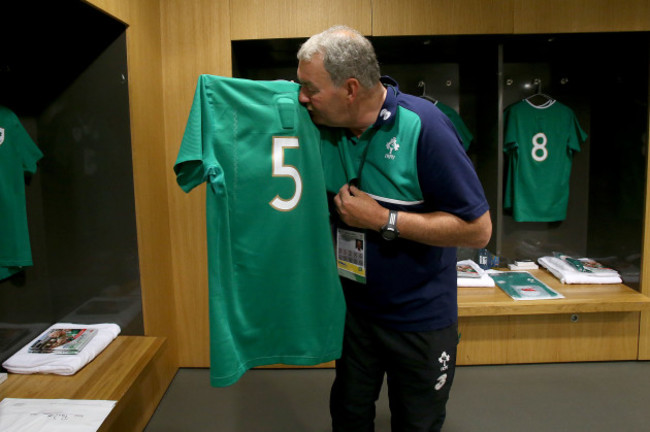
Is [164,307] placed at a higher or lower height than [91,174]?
lower

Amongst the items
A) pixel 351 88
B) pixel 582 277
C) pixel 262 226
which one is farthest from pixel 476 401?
pixel 351 88

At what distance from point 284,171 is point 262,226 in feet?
0.58

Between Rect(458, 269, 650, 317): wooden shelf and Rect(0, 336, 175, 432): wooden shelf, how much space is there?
1.57m

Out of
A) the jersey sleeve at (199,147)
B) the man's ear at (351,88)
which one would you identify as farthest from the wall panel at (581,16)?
the jersey sleeve at (199,147)

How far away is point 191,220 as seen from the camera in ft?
7.87

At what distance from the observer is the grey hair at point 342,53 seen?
112 cm

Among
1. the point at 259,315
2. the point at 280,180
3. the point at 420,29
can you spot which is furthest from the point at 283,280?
the point at 420,29

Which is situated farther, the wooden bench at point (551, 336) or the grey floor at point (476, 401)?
the wooden bench at point (551, 336)

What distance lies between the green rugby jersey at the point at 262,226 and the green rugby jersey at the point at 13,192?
921 millimetres

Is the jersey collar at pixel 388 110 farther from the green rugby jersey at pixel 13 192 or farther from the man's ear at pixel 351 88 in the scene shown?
the green rugby jersey at pixel 13 192

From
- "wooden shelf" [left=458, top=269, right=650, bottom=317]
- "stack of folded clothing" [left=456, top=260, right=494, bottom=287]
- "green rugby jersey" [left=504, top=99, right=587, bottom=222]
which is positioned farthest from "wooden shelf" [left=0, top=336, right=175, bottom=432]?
"green rugby jersey" [left=504, top=99, right=587, bottom=222]

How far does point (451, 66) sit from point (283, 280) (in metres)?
2.16

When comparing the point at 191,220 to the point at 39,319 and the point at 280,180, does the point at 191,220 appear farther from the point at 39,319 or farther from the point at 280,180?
the point at 280,180

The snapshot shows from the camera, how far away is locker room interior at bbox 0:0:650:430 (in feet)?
6.01
